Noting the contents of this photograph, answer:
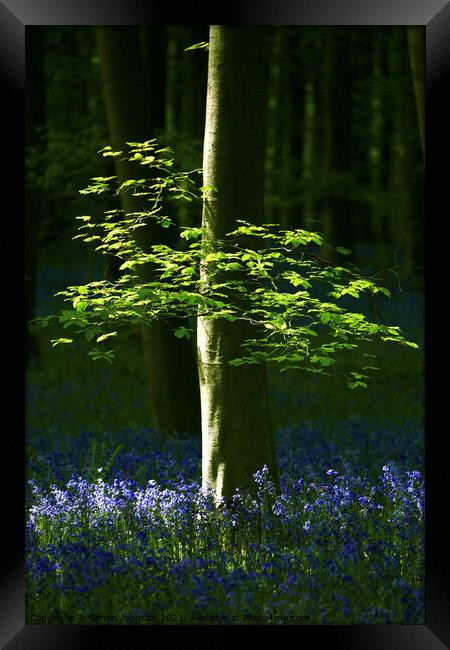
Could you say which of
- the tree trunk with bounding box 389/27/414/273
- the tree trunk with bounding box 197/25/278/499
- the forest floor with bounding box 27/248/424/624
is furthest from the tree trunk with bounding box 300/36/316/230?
the tree trunk with bounding box 197/25/278/499

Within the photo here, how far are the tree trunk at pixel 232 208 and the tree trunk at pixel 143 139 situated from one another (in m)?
2.68

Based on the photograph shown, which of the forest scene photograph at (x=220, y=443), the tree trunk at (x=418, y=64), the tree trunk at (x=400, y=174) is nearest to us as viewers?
the forest scene photograph at (x=220, y=443)

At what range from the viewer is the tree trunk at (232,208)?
5996mm

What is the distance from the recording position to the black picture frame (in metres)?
4.95

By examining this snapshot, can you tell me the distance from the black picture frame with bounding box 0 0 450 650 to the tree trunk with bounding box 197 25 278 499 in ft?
3.61

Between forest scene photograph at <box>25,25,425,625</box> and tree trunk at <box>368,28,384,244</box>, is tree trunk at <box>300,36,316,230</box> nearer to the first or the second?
tree trunk at <box>368,28,384,244</box>

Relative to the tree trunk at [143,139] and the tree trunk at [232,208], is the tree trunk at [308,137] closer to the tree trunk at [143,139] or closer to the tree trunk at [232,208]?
the tree trunk at [143,139]

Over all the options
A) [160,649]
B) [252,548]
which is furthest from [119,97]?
[160,649]

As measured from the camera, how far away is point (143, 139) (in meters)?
8.66

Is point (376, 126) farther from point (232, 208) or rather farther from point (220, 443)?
point (220, 443)
